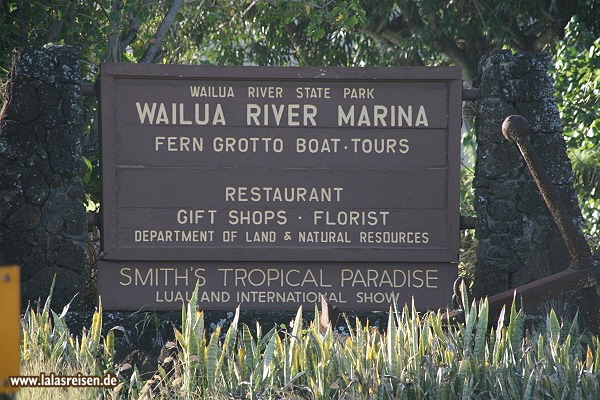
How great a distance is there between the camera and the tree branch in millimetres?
8648

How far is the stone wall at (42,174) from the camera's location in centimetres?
609

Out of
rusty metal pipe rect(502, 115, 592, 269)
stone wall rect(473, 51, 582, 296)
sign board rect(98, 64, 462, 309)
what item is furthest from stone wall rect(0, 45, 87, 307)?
rusty metal pipe rect(502, 115, 592, 269)

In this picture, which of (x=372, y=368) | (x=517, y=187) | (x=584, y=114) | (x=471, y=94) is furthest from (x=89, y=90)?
(x=584, y=114)

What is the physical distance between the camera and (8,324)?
327 cm

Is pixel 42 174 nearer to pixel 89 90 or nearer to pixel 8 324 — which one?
pixel 89 90

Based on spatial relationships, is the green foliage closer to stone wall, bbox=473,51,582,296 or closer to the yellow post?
stone wall, bbox=473,51,582,296

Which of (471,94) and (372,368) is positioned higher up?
(471,94)

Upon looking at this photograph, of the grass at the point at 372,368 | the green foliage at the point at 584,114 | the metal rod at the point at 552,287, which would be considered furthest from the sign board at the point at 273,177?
the green foliage at the point at 584,114

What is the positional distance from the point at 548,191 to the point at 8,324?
107 inches

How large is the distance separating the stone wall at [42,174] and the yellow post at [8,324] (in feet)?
9.41

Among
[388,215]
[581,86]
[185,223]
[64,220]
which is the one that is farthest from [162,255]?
[581,86]

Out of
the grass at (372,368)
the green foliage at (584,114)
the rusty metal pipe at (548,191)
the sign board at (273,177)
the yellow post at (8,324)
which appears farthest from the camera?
the green foliage at (584,114)

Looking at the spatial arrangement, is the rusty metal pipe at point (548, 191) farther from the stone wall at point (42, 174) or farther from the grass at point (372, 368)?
the stone wall at point (42, 174)

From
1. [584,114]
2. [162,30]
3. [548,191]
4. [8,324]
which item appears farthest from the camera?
[584,114]
